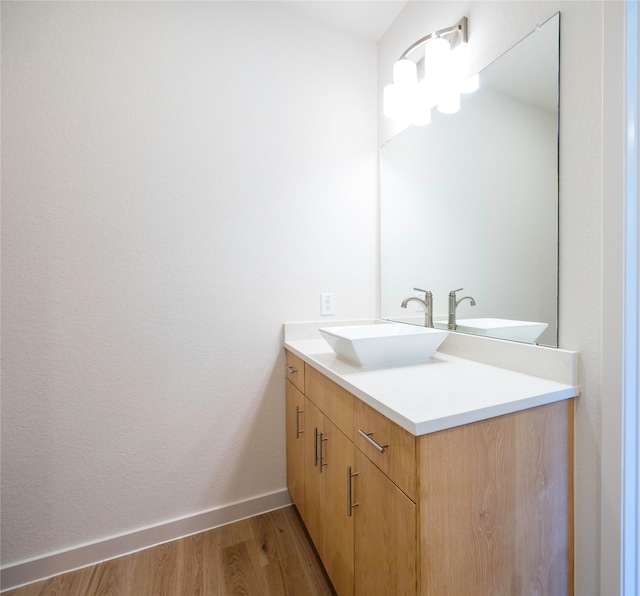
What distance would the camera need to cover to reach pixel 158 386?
143 centimetres

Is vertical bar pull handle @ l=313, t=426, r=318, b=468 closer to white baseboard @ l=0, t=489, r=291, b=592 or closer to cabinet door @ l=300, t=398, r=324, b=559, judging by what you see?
cabinet door @ l=300, t=398, r=324, b=559

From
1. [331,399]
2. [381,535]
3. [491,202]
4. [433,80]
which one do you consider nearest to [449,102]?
[433,80]

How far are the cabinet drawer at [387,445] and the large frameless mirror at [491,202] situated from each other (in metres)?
0.60

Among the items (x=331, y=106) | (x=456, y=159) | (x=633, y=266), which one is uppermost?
(x=331, y=106)

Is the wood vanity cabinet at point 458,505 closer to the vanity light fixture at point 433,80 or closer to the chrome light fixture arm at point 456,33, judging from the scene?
the vanity light fixture at point 433,80

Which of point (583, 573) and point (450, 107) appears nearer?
point (583, 573)

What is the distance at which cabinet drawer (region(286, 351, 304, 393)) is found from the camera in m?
1.42

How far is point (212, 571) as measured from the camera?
1279 mm

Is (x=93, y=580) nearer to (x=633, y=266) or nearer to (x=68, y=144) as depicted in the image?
(x=68, y=144)

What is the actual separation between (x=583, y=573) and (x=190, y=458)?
1.48m

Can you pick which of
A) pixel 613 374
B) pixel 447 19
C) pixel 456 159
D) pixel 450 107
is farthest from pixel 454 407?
pixel 447 19

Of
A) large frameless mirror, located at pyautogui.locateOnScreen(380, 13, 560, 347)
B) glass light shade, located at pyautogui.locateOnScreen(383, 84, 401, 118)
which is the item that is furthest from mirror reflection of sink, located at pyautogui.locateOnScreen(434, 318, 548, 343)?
glass light shade, located at pyautogui.locateOnScreen(383, 84, 401, 118)

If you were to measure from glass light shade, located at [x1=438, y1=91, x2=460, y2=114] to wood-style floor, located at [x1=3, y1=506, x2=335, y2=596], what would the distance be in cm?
199

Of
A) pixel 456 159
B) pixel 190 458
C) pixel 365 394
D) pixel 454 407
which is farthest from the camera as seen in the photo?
pixel 190 458
